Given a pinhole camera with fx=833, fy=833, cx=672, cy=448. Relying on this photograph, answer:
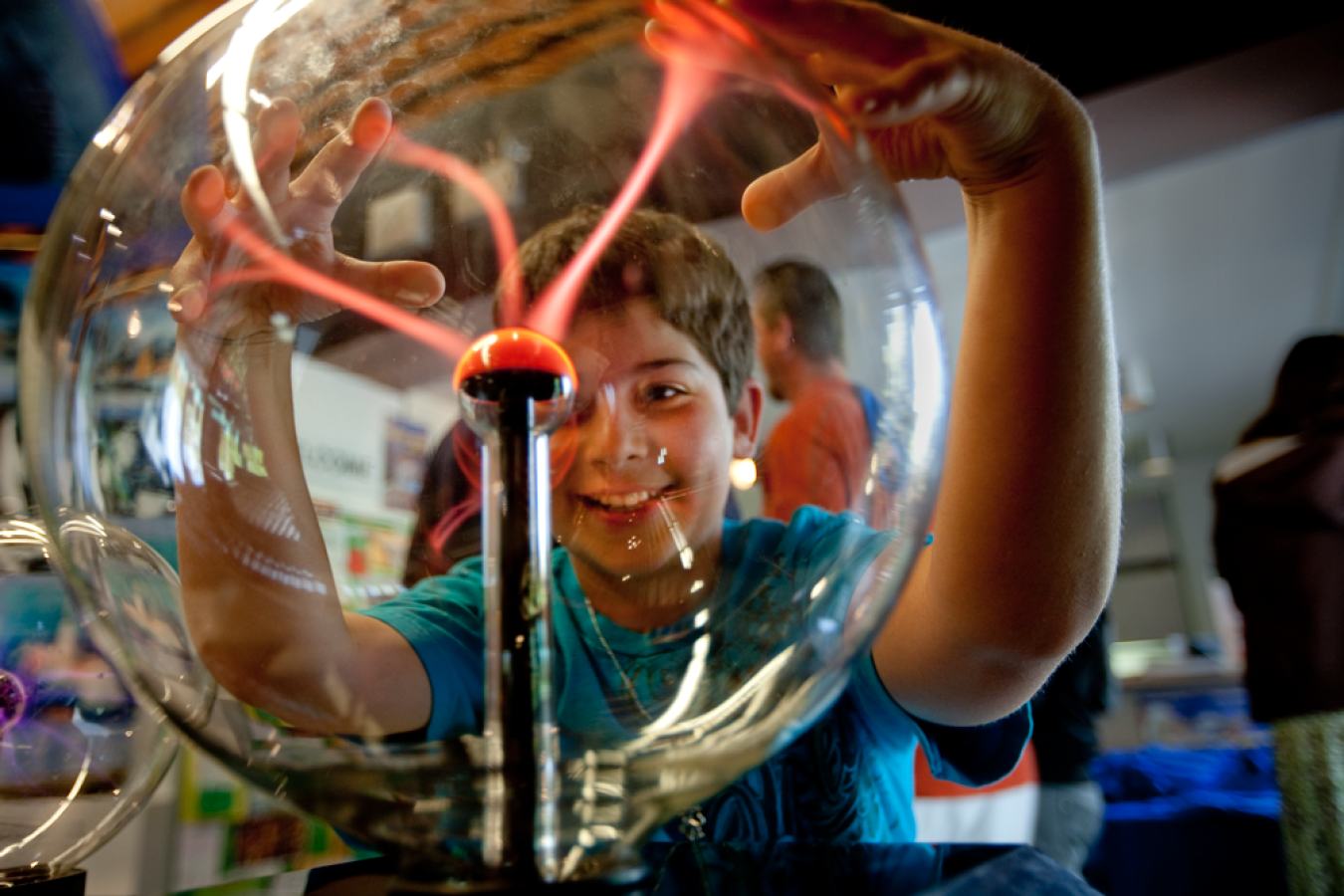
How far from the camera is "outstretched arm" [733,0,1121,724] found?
287 millimetres

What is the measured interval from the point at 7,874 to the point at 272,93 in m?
0.31

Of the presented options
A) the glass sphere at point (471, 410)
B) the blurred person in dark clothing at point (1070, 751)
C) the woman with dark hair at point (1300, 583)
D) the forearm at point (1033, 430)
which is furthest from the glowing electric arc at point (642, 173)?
the woman with dark hair at point (1300, 583)

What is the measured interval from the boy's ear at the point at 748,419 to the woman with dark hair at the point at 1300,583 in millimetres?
1310

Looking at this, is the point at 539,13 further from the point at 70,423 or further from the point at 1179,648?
the point at 1179,648

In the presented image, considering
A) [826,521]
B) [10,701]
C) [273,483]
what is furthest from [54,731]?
[826,521]

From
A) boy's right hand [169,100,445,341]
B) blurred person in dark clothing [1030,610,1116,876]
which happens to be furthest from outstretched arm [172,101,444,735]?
blurred person in dark clothing [1030,610,1116,876]

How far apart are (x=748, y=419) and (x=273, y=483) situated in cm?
13

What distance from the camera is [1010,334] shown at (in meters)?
0.33

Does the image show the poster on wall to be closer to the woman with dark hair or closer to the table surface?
the table surface

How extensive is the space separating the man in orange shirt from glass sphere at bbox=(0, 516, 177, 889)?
268 millimetres

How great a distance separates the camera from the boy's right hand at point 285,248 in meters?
0.22

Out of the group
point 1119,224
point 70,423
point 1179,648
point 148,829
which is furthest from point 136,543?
point 1179,648

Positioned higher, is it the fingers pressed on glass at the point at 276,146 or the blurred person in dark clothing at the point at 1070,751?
the fingers pressed on glass at the point at 276,146

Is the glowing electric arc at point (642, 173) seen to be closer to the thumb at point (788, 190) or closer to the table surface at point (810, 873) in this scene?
the thumb at point (788, 190)
